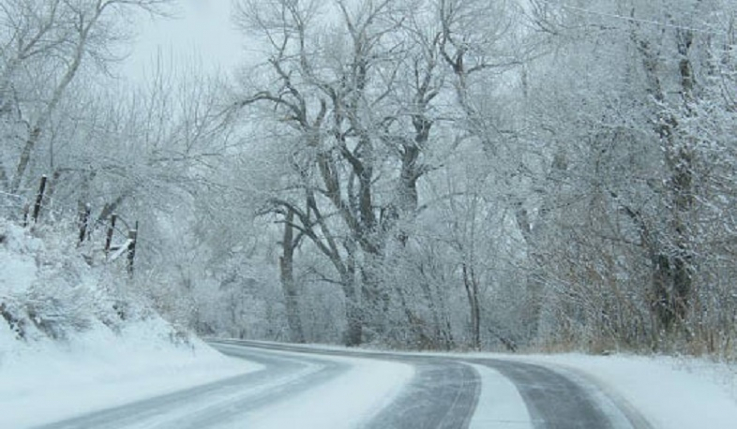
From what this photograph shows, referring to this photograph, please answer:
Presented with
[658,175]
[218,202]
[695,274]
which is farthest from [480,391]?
[218,202]

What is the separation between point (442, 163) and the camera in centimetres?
2584

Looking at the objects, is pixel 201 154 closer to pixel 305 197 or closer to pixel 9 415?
pixel 305 197

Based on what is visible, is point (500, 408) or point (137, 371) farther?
point (137, 371)

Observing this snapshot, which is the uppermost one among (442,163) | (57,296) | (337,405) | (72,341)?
(442,163)

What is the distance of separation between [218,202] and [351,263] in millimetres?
9500

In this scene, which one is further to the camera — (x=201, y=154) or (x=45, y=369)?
(x=201, y=154)

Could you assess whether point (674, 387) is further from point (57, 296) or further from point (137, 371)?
point (57, 296)

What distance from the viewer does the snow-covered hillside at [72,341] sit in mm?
7387

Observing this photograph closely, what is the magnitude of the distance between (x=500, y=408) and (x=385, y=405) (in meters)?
1.11

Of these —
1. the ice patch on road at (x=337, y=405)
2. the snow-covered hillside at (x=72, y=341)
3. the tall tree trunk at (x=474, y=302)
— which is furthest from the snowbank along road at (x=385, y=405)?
the tall tree trunk at (x=474, y=302)

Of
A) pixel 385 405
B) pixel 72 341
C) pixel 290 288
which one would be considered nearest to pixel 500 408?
pixel 385 405

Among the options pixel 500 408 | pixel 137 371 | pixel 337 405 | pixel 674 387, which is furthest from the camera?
pixel 137 371

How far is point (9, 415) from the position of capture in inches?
241

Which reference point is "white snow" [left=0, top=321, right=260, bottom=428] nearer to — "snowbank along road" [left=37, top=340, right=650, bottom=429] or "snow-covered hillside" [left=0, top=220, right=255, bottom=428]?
"snow-covered hillside" [left=0, top=220, right=255, bottom=428]
